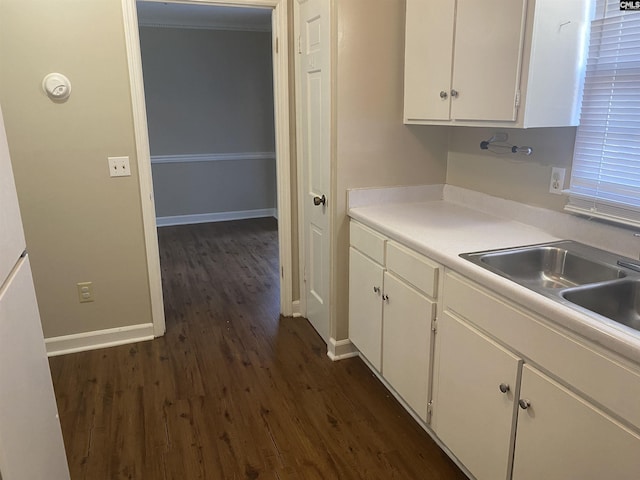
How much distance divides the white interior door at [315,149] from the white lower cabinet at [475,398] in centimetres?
106

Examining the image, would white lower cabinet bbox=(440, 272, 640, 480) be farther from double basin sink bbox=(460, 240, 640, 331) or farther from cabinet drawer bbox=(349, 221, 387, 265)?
cabinet drawer bbox=(349, 221, 387, 265)

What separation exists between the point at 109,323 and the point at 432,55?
2.45 m

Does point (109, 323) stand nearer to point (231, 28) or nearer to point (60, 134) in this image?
point (60, 134)

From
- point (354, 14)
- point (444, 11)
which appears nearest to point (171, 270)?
point (354, 14)

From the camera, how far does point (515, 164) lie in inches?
89.4

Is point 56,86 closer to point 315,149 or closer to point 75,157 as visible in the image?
point 75,157

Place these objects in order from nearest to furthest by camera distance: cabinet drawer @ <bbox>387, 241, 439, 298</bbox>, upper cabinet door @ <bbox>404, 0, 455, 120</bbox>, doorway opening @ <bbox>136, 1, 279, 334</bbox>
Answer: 1. cabinet drawer @ <bbox>387, 241, 439, 298</bbox>
2. upper cabinet door @ <bbox>404, 0, 455, 120</bbox>
3. doorway opening @ <bbox>136, 1, 279, 334</bbox>

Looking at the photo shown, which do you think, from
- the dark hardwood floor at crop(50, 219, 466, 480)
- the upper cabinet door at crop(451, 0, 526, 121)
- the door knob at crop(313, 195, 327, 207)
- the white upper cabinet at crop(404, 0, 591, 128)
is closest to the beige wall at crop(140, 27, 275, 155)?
the dark hardwood floor at crop(50, 219, 466, 480)

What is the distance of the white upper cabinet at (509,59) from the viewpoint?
5.71ft

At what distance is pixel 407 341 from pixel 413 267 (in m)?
0.37

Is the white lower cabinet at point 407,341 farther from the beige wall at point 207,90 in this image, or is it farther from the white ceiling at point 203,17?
the beige wall at point 207,90

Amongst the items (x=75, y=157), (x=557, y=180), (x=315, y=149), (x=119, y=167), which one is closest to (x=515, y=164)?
(x=557, y=180)

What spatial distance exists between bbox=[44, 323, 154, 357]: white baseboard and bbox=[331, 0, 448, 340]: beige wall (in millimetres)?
1297

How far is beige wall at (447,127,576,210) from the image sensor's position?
6.69 ft
